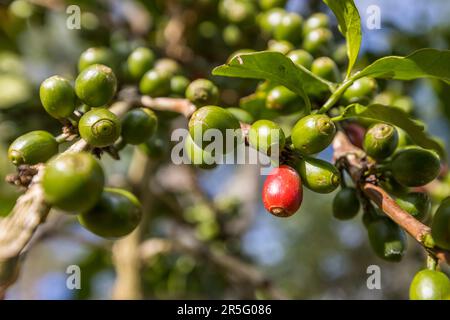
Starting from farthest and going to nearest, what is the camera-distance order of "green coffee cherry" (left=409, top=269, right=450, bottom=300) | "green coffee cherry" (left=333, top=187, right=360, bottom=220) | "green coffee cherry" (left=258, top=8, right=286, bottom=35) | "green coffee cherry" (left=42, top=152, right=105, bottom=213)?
1. "green coffee cherry" (left=258, top=8, right=286, bottom=35)
2. "green coffee cherry" (left=333, top=187, right=360, bottom=220)
3. "green coffee cherry" (left=409, top=269, right=450, bottom=300)
4. "green coffee cherry" (left=42, top=152, right=105, bottom=213)

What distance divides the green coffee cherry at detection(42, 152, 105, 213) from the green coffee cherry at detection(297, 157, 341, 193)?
0.54 meters

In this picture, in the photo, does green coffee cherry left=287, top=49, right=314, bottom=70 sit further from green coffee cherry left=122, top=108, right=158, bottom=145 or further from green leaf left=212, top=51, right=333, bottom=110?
green coffee cherry left=122, top=108, right=158, bottom=145

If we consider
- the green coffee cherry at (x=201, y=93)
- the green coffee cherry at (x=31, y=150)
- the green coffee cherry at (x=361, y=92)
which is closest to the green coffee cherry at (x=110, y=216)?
the green coffee cherry at (x=31, y=150)

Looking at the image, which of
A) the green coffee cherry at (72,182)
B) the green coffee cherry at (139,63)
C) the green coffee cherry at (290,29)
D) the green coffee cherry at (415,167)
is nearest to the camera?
the green coffee cherry at (72,182)

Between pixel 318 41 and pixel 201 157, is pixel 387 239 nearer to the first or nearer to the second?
pixel 201 157

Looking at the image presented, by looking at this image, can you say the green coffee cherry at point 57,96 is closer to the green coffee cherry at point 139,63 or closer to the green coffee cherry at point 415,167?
the green coffee cherry at point 139,63

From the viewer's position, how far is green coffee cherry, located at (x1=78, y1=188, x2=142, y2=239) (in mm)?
1086

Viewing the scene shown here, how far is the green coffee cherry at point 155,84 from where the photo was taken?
1646mm

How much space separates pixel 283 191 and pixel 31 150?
0.66m

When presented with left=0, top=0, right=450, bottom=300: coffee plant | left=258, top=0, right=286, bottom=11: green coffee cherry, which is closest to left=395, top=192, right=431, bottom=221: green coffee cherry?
left=0, top=0, right=450, bottom=300: coffee plant

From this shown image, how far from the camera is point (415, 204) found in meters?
1.33

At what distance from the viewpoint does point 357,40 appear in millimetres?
1398

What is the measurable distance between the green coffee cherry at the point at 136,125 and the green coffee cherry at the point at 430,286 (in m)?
0.83

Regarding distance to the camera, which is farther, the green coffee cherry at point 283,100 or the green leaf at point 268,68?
the green coffee cherry at point 283,100
